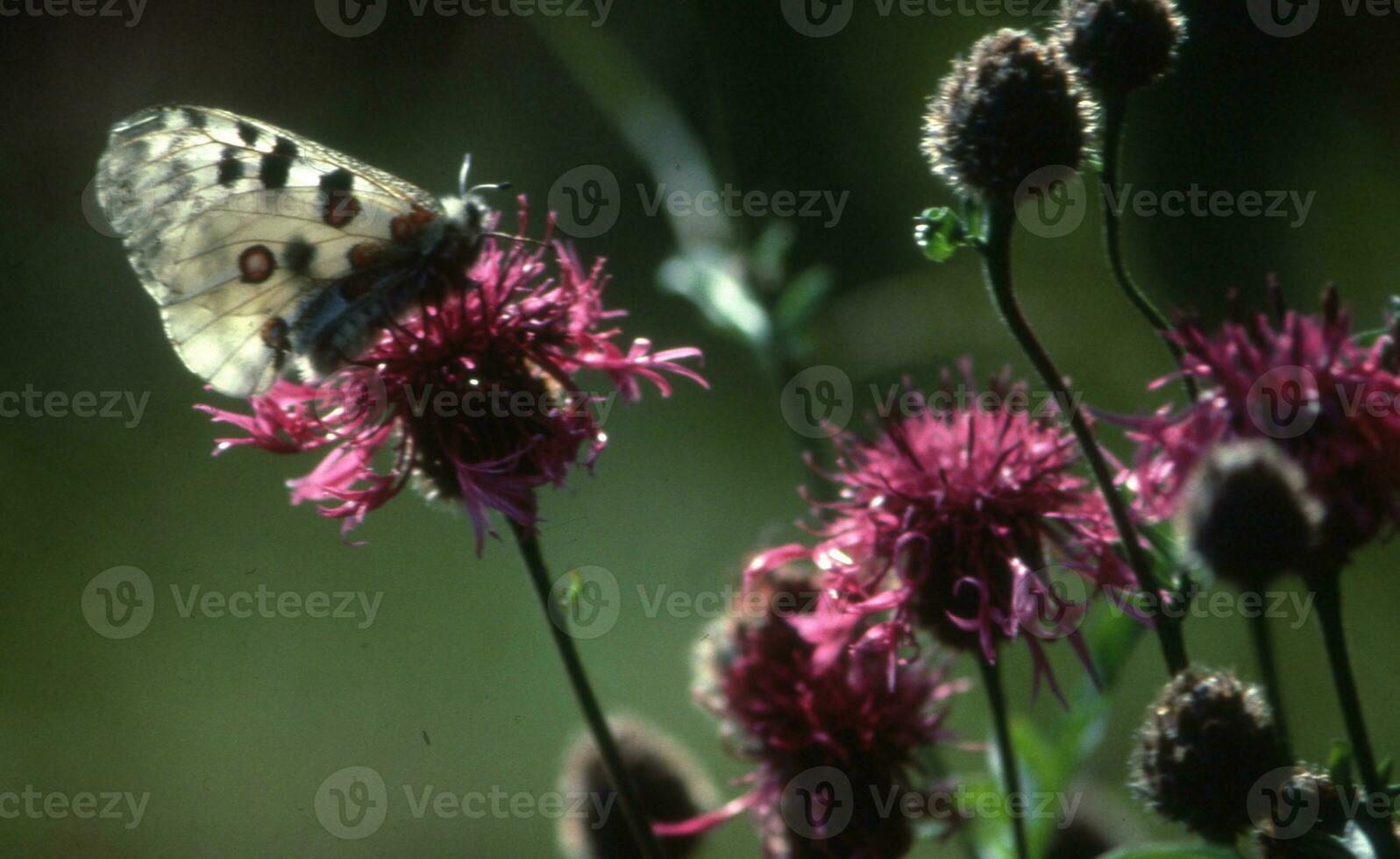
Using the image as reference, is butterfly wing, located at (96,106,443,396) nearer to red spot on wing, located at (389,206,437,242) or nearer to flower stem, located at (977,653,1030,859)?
red spot on wing, located at (389,206,437,242)

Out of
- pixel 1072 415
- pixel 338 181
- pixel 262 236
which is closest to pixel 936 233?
pixel 1072 415

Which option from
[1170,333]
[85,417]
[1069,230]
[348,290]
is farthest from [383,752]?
[1170,333]

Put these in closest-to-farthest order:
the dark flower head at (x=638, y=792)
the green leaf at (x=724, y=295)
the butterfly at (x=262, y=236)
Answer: the butterfly at (x=262, y=236)
the dark flower head at (x=638, y=792)
the green leaf at (x=724, y=295)

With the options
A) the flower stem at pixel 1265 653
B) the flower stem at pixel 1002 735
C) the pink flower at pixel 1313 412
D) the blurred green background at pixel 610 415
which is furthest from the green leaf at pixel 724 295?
the flower stem at pixel 1265 653

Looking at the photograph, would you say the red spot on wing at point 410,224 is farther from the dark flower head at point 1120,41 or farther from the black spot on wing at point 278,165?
the dark flower head at point 1120,41

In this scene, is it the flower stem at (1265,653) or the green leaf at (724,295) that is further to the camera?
the green leaf at (724,295)

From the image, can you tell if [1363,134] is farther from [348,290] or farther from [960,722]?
[348,290]

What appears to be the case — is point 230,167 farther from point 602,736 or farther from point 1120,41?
point 1120,41

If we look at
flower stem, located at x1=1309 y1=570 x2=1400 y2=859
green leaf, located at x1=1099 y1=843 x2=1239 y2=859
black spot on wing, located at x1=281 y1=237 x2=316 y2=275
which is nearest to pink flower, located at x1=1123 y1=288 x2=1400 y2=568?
flower stem, located at x1=1309 y1=570 x2=1400 y2=859
